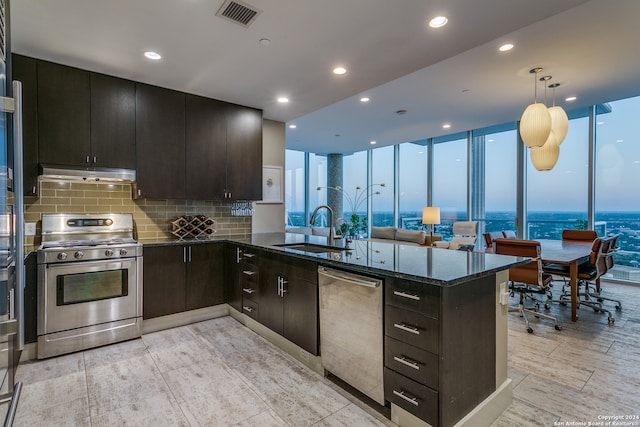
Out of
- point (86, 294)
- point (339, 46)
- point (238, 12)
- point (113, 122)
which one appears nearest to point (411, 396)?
point (339, 46)

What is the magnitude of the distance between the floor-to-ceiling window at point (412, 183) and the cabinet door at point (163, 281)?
6.54 m

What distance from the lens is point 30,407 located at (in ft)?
6.87

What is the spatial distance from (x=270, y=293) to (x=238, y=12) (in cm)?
226

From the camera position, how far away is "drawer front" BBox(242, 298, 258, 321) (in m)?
3.22

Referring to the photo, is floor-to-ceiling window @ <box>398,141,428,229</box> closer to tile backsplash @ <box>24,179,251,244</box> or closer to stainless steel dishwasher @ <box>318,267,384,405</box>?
tile backsplash @ <box>24,179,251,244</box>

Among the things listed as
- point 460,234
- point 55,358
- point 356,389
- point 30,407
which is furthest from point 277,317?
point 460,234

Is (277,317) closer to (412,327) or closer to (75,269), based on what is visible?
(412,327)

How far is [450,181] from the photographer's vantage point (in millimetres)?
7867

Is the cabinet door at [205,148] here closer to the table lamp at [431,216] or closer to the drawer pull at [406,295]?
the drawer pull at [406,295]

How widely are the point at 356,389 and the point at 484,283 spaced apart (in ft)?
3.73

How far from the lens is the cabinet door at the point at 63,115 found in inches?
114

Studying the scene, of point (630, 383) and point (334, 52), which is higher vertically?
point (334, 52)

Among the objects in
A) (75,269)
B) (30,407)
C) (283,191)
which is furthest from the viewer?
(283,191)

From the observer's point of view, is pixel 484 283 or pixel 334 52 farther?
pixel 334 52
